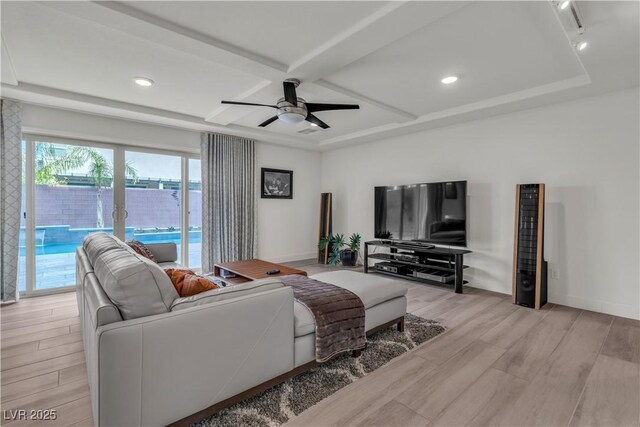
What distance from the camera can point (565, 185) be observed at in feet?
11.4

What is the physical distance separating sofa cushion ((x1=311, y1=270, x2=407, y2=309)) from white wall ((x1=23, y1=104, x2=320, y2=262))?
321 centimetres

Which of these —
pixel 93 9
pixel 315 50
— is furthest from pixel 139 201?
pixel 315 50

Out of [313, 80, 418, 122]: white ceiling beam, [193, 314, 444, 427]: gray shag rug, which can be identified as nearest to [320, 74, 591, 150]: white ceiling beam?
[313, 80, 418, 122]: white ceiling beam

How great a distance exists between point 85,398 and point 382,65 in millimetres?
3299

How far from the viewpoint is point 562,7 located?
1819 mm

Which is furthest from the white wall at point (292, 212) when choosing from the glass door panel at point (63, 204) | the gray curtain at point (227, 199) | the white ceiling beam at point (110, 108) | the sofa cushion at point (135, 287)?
the sofa cushion at point (135, 287)

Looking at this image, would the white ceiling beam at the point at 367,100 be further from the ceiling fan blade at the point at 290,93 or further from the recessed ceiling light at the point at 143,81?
the recessed ceiling light at the point at 143,81

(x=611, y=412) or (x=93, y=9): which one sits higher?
(x=93, y=9)

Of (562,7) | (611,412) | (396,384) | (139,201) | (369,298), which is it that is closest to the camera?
(611,412)

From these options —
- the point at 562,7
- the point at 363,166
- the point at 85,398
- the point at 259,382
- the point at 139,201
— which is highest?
the point at 562,7

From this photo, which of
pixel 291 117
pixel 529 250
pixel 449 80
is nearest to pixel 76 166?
pixel 291 117

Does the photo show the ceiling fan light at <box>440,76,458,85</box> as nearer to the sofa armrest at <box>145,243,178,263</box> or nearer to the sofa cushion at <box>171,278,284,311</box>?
the sofa cushion at <box>171,278,284,311</box>

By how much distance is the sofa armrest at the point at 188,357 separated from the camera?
1.29 meters

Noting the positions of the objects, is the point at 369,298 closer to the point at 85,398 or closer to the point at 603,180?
the point at 85,398
